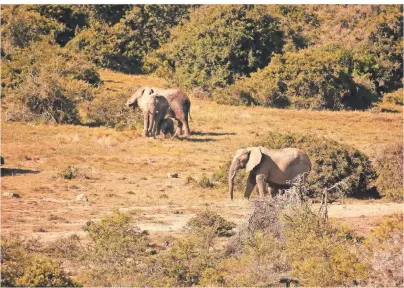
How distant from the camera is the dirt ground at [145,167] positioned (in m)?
20.7

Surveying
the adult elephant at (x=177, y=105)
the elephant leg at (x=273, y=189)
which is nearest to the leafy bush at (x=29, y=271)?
the elephant leg at (x=273, y=189)

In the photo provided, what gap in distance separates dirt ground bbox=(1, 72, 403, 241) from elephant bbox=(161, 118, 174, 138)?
93cm

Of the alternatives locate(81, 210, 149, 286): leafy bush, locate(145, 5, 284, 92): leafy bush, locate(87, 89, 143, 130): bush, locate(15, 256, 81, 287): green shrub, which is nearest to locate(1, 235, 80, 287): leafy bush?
locate(15, 256, 81, 287): green shrub

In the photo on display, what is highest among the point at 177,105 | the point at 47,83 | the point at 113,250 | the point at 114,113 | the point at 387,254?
the point at 47,83

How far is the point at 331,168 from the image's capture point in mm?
25469

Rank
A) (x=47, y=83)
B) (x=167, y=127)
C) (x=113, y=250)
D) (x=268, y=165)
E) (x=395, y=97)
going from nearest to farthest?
(x=113, y=250) → (x=268, y=165) → (x=167, y=127) → (x=47, y=83) → (x=395, y=97)

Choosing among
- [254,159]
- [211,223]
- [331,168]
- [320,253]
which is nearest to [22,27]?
[331,168]

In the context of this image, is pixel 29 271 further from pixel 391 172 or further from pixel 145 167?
pixel 145 167

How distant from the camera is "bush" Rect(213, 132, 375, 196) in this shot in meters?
25.2

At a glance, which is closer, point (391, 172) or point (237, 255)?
point (237, 255)

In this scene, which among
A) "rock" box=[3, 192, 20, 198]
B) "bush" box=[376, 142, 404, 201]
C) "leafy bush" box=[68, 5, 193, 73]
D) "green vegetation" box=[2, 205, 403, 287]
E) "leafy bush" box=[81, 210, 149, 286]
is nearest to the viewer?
"green vegetation" box=[2, 205, 403, 287]

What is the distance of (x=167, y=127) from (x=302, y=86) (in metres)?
15.5

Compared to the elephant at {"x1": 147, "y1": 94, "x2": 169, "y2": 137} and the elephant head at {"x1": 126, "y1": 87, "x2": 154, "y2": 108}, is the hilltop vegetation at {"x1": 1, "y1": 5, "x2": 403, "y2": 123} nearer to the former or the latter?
the elephant head at {"x1": 126, "y1": 87, "x2": 154, "y2": 108}

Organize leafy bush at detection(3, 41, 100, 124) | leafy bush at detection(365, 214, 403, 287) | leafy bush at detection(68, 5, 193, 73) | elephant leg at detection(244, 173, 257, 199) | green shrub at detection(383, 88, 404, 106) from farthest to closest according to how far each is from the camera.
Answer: leafy bush at detection(68, 5, 193, 73) → green shrub at detection(383, 88, 404, 106) → leafy bush at detection(3, 41, 100, 124) → elephant leg at detection(244, 173, 257, 199) → leafy bush at detection(365, 214, 403, 287)
